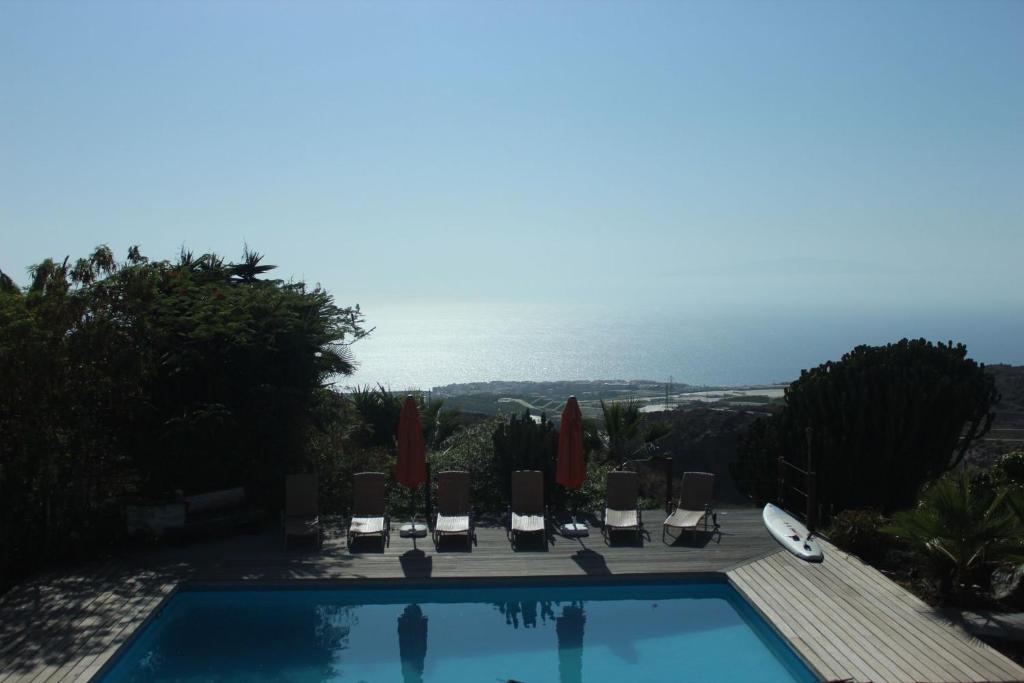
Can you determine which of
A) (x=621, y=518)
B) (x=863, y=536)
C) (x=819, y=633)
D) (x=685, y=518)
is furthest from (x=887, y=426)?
(x=819, y=633)

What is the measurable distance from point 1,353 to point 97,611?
274cm

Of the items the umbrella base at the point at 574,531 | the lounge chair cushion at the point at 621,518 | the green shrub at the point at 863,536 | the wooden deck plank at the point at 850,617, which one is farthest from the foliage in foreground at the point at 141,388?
the green shrub at the point at 863,536

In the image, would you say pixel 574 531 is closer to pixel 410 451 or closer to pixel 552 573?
pixel 552 573

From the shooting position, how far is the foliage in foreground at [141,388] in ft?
30.0

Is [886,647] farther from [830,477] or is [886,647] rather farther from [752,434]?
[752,434]

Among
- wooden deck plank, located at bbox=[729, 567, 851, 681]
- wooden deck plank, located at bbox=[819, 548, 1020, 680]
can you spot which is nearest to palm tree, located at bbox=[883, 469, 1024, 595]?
wooden deck plank, located at bbox=[819, 548, 1020, 680]

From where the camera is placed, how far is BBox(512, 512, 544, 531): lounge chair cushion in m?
10.6

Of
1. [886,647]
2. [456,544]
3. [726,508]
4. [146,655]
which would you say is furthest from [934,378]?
[146,655]

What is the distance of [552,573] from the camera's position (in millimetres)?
9461

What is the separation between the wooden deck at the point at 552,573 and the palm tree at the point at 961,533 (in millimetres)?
497

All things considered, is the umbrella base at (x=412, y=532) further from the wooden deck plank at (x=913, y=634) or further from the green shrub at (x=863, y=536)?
the green shrub at (x=863, y=536)

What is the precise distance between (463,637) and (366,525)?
8.60 ft

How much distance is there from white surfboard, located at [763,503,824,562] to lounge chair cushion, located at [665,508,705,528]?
85 cm

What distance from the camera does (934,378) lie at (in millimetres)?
12844
